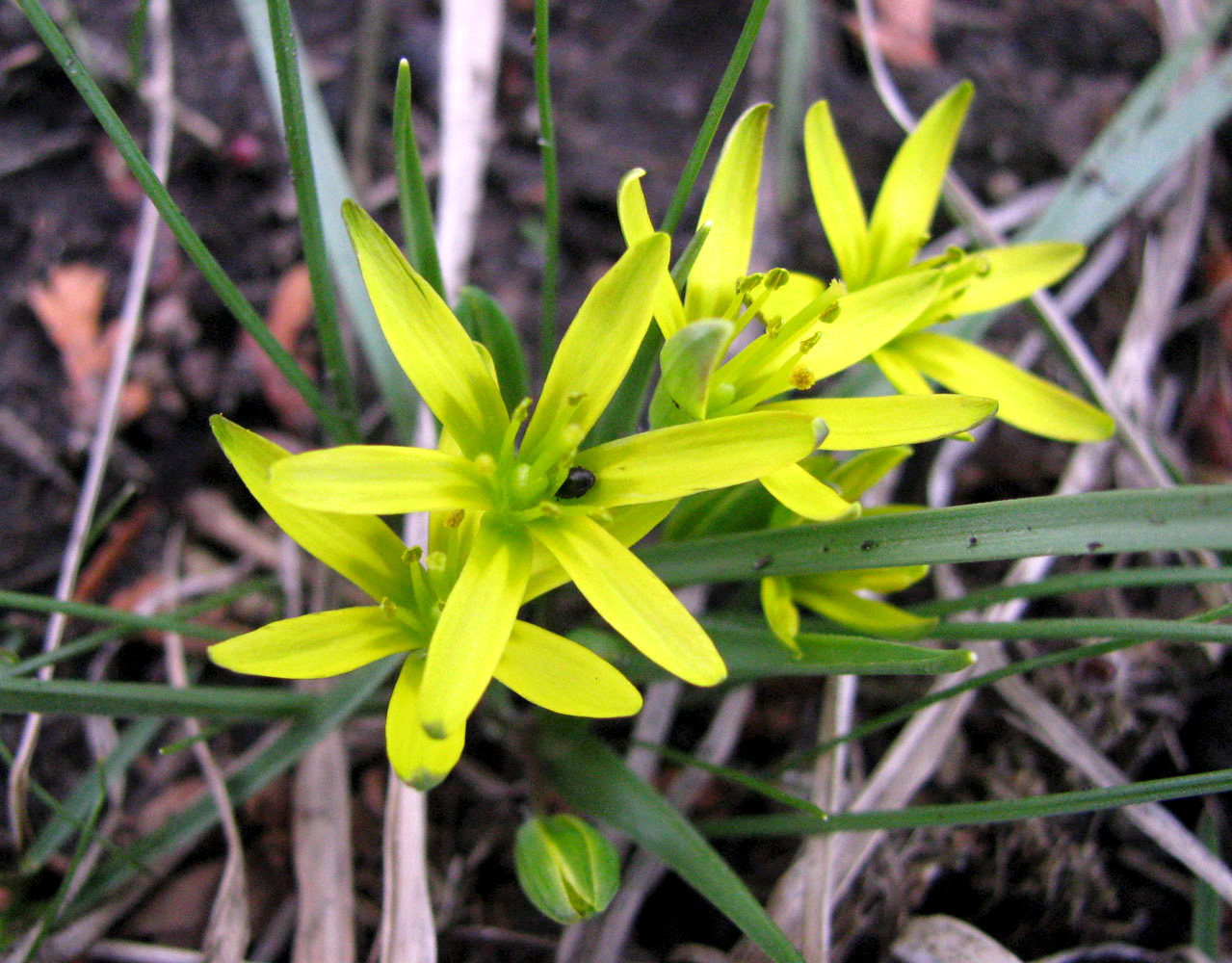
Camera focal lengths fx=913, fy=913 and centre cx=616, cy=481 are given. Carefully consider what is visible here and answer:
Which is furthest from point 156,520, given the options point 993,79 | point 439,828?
point 993,79

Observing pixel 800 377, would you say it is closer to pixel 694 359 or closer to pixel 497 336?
pixel 694 359

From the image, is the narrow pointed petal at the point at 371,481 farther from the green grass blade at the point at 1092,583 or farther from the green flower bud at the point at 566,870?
the green grass blade at the point at 1092,583

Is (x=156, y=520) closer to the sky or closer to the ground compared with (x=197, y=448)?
closer to the ground

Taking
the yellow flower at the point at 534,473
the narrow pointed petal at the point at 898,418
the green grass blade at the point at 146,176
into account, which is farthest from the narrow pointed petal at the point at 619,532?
the green grass blade at the point at 146,176

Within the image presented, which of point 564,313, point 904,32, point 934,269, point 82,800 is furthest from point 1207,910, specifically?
point 904,32

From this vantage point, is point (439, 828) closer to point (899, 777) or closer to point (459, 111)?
point (899, 777)

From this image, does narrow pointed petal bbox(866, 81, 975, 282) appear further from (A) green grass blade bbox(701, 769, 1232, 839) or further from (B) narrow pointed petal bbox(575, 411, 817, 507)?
(A) green grass blade bbox(701, 769, 1232, 839)

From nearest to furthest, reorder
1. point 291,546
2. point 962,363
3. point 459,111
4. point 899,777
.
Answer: point 962,363 < point 899,777 < point 291,546 < point 459,111

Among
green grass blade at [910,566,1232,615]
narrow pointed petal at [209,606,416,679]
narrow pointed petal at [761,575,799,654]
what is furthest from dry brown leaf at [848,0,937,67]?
narrow pointed petal at [209,606,416,679]
